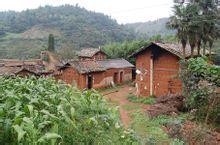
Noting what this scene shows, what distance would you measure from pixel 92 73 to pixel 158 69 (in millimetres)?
8450

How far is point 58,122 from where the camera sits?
547 centimetres

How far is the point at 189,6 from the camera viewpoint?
25297 millimetres

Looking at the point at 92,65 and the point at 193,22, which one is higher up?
the point at 193,22

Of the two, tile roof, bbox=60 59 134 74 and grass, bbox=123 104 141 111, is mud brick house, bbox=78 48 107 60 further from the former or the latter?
grass, bbox=123 104 141 111

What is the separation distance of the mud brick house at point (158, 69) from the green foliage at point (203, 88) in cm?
636

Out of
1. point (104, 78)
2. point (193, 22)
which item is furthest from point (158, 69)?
point (104, 78)

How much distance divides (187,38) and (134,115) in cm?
965

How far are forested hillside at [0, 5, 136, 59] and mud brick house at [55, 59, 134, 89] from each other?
26.5 metres

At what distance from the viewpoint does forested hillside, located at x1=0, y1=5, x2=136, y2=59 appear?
69.8 meters

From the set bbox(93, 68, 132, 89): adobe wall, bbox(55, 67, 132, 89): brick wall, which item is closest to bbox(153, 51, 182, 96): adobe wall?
bbox(55, 67, 132, 89): brick wall

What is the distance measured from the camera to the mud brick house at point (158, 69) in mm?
23859

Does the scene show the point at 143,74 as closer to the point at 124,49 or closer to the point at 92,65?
the point at 92,65

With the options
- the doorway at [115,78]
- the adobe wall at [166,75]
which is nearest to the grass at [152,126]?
the adobe wall at [166,75]

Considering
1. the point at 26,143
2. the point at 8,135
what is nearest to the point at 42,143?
the point at 26,143
